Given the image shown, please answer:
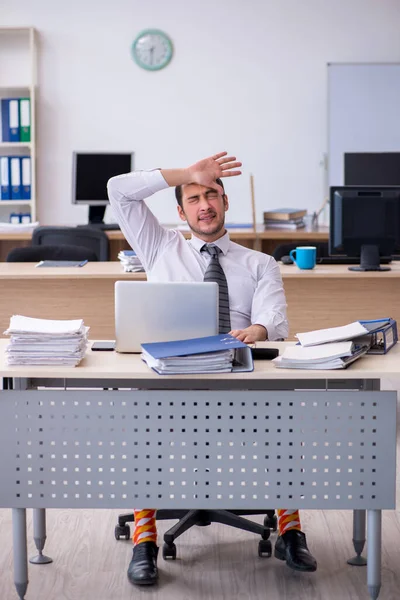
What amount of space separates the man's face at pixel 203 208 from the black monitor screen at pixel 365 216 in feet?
4.87

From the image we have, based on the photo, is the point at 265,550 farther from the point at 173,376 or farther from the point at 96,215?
the point at 96,215

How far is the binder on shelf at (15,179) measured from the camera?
281 inches

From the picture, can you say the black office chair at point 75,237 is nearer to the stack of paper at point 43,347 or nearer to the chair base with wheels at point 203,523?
the chair base with wheels at point 203,523

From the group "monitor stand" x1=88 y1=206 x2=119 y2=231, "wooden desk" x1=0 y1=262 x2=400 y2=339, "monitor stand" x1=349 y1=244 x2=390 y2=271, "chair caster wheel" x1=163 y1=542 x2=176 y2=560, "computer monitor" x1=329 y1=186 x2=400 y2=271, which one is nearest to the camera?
"chair caster wheel" x1=163 y1=542 x2=176 y2=560

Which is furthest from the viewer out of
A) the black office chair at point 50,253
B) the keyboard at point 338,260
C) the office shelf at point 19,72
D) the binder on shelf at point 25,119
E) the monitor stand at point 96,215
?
the office shelf at point 19,72

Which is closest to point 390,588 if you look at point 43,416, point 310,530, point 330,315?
point 310,530

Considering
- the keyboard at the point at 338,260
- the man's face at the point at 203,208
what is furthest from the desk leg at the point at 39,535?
the keyboard at the point at 338,260

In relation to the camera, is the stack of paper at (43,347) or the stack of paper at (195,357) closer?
the stack of paper at (195,357)

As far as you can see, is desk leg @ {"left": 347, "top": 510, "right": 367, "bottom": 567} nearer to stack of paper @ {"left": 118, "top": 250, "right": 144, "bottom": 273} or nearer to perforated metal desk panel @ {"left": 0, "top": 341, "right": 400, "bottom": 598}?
perforated metal desk panel @ {"left": 0, "top": 341, "right": 400, "bottom": 598}

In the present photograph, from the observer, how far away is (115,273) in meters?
4.47

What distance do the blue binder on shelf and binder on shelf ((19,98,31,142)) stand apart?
198 inches

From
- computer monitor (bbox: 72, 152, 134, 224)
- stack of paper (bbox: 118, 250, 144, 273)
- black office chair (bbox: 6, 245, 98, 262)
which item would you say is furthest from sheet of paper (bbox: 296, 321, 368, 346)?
computer monitor (bbox: 72, 152, 134, 224)

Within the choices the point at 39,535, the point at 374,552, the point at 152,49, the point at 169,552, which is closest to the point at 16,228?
the point at 152,49

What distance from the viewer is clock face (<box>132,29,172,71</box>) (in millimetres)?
7270
